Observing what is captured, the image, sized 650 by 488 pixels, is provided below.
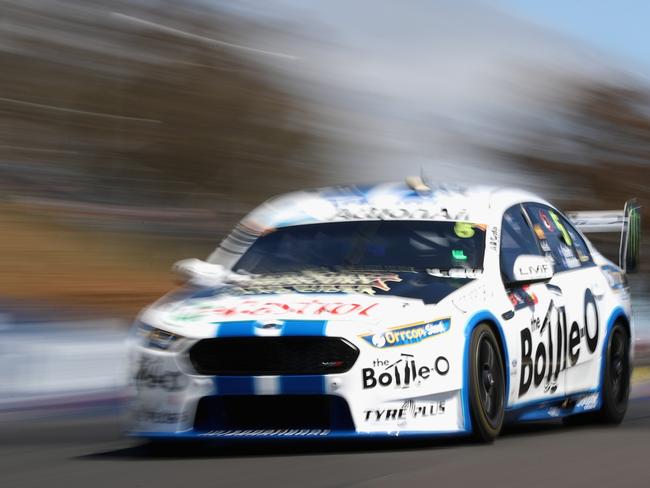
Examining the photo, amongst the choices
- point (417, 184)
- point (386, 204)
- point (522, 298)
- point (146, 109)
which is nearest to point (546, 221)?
point (417, 184)

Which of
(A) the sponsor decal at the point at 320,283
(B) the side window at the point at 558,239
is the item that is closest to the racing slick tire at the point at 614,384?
(B) the side window at the point at 558,239

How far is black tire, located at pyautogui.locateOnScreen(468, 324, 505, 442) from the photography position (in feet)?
22.2

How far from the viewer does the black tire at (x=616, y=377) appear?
8898 mm

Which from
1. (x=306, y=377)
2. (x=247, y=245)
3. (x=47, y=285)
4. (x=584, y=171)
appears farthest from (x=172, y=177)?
(x=306, y=377)

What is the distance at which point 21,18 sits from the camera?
25.8 meters

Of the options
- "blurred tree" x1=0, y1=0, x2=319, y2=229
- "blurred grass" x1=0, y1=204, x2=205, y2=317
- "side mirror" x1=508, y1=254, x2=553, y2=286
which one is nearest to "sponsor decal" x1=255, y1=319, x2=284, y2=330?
"side mirror" x1=508, y1=254, x2=553, y2=286

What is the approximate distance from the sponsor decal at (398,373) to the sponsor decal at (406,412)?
0.33ft

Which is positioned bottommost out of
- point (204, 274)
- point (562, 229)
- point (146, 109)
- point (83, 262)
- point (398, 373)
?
point (83, 262)

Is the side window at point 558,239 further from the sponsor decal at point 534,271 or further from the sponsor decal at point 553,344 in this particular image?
the sponsor decal at point 534,271

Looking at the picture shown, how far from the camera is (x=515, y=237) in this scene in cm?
829

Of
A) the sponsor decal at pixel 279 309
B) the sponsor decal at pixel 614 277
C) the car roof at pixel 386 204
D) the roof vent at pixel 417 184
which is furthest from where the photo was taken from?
the sponsor decal at pixel 614 277

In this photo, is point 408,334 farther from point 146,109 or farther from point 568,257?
point 146,109

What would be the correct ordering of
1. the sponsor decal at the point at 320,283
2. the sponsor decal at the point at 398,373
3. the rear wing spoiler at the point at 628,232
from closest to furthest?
the sponsor decal at the point at 398,373 < the sponsor decal at the point at 320,283 < the rear wing spoiler at the point at 628,232

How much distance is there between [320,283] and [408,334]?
72 centimetres
